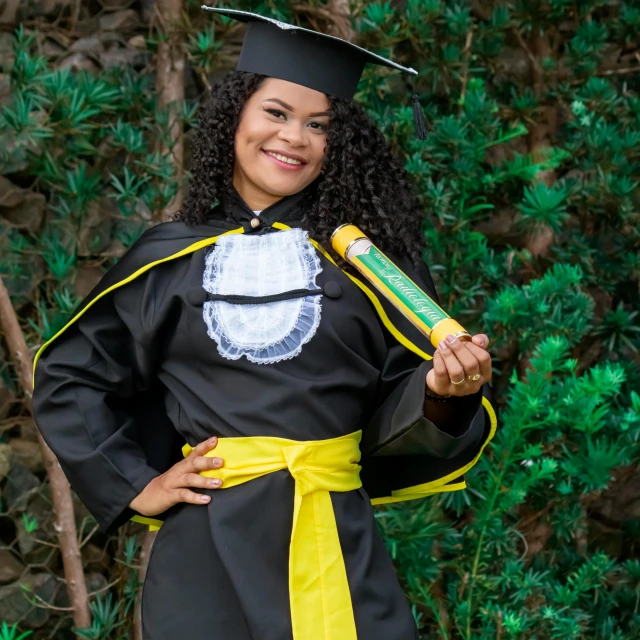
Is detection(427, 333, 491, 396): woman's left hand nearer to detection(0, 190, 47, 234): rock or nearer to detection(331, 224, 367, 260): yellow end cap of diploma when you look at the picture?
detection(331, 224, 367, 260): yellow end cap of diploma

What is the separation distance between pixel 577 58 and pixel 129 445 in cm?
170

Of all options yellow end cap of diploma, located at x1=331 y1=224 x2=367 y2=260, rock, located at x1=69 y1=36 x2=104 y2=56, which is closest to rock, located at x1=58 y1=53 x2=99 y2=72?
rock, located at x1=69 y1=36 x2=104 y2=56

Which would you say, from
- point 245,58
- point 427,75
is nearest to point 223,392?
point 245,58

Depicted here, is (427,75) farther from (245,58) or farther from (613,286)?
(245,58)

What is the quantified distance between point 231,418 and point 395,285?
1.08 feet

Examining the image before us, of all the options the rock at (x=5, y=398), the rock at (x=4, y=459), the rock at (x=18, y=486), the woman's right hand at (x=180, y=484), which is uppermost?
the woman's right hand at (x=180, y=484)

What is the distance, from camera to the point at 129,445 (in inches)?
69.9

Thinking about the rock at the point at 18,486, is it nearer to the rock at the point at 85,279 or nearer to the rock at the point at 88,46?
the rock at the point at 85,279

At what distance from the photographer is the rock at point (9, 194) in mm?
2512

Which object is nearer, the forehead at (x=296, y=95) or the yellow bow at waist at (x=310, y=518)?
the yellow bow at waist at (x=310, y=518)

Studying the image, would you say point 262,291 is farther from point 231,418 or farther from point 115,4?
point 115,4

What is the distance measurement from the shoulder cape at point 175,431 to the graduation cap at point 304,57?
0.24 m

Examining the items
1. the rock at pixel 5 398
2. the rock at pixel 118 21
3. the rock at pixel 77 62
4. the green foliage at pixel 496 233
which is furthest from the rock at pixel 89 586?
the rock at pixel 118 21

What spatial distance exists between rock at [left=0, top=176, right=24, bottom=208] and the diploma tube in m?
1.06
